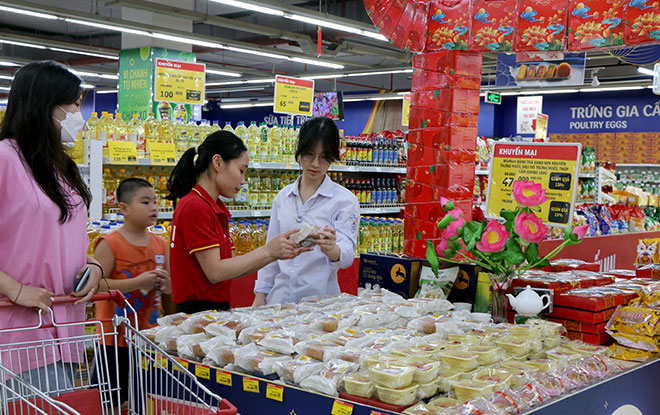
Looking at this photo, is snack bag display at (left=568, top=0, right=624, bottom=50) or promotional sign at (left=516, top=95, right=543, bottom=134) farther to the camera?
promotional sign at (left=516, top=95, right=543, bottom=134)

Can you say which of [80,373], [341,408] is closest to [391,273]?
[341,408]

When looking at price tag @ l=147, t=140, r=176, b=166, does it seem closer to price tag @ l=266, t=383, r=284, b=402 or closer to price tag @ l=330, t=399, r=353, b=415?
price tag @ l=266, t=383, r=284, b=402

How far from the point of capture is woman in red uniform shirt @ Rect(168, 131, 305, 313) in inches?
109

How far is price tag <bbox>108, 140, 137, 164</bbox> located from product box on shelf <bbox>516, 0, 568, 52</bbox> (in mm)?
2956

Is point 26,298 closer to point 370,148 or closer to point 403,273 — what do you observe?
point 403,273

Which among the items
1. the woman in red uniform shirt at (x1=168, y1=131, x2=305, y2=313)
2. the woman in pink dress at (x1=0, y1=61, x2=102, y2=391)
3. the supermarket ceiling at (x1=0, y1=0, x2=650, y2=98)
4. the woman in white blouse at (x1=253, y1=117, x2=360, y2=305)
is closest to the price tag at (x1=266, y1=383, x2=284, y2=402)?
the woman in pink dress at (x1=0, y1=61, x2=102, y2=391)

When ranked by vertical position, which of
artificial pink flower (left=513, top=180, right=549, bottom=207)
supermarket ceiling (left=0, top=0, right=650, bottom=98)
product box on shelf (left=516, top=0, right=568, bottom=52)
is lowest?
artificial pink flower (left=513, top=180, right=549, bottom=207)

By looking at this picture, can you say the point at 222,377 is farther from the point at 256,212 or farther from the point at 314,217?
the point at 256,212

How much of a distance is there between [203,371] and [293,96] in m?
7.31

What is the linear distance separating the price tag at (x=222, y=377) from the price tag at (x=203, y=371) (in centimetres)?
4

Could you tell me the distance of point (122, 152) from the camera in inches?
188

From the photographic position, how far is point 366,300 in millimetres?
2787

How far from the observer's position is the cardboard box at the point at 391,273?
3029mm

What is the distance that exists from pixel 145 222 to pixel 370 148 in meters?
4.07
